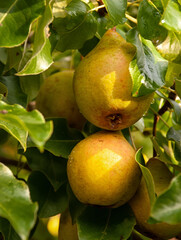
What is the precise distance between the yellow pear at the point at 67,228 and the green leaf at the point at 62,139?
18 centimetres

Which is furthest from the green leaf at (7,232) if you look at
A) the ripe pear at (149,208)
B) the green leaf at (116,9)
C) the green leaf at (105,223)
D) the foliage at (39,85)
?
the green leaf at (116,9)

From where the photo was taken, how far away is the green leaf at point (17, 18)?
82cm

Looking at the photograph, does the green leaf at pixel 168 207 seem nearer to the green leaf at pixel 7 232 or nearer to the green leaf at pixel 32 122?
the green leaf at pixel 32 122

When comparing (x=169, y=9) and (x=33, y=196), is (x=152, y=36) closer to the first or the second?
(x=169, y=9)

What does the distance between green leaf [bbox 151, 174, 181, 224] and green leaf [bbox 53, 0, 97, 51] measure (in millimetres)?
472

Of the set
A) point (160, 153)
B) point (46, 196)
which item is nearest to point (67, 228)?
point (46, 196)

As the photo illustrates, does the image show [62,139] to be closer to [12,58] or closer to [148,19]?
[12,58]

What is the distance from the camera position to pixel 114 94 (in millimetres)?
856

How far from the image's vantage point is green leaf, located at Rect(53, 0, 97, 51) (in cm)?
94

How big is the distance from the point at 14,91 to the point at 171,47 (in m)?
0.42

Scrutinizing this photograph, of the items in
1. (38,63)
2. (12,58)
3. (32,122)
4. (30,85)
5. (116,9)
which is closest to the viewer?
(32,122)

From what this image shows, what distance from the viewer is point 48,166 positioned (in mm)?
1034

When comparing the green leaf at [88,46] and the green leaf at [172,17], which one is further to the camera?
the green leaf at [88,46]

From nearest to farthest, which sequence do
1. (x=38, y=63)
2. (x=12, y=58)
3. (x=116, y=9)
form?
(x=38, y=63), (x=116, y=9), (x=12, y=58)
